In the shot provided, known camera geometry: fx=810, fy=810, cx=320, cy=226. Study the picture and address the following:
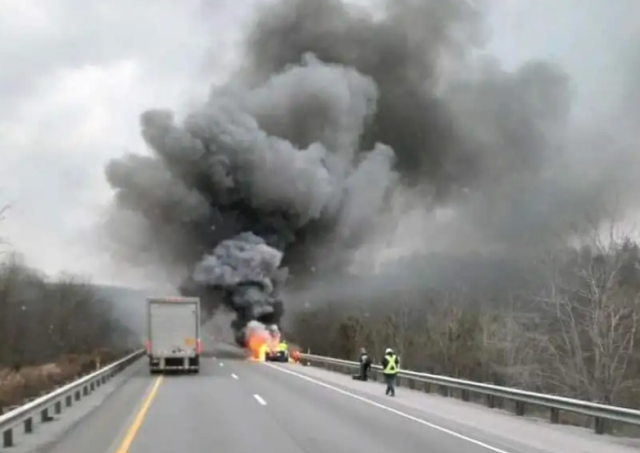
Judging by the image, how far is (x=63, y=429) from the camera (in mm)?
13195

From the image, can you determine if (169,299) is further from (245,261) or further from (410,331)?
(410,331)

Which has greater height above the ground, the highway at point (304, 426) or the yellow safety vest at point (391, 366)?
the yellow safety vest at point (391, 366)

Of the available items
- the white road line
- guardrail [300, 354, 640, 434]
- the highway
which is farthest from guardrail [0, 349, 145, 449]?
guardrail [300, 354, 640, 434]

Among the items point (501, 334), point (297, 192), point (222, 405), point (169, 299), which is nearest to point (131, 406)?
point (222, 405)

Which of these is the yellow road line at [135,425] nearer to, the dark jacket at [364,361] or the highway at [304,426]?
the highway at [304,426]

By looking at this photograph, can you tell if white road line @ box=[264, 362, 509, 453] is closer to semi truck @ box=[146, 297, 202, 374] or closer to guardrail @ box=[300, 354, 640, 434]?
guardrail @ box=[300, 354, 640, 434]

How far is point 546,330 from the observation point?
2855 centimetres

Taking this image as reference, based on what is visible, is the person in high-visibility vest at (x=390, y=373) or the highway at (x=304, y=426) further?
the person in high-visibility vest at (x=390, y=373)

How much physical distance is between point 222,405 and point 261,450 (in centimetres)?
718

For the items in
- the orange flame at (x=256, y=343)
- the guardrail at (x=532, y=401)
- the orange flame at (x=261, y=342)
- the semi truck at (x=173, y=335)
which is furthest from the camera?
the orange flame at (x=256, y=343)

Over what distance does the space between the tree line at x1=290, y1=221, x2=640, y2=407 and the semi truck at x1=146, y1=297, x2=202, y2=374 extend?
9.73m

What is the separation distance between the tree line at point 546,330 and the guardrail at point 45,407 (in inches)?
505

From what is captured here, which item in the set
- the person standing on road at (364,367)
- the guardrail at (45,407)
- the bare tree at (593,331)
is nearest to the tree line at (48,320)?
the guardrail at (45,407)

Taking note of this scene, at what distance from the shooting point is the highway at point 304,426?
10.8 metres
